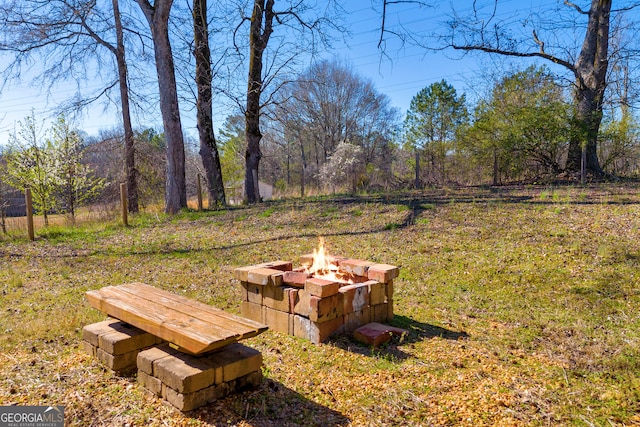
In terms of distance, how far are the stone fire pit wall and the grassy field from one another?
0.17 metres

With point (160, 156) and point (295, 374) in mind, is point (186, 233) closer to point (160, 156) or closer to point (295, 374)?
point (295, 374)

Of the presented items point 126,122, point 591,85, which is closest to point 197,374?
→ point 591,85

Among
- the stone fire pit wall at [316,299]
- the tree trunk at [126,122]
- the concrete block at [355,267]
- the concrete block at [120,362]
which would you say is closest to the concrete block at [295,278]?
the stone fire pit wall at [316,299]

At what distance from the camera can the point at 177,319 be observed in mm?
2859

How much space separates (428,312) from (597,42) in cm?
1203

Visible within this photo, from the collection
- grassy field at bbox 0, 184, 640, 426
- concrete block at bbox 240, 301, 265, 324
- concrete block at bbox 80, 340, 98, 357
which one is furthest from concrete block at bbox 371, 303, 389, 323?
concrete block at bbox 80, 340, 98, 357

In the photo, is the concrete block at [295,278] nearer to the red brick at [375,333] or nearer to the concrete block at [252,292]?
the concrete block at [252,292]

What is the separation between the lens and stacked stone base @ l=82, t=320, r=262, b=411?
265cm

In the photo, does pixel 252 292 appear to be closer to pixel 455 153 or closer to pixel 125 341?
pixel 125 341

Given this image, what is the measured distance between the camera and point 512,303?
4.77m

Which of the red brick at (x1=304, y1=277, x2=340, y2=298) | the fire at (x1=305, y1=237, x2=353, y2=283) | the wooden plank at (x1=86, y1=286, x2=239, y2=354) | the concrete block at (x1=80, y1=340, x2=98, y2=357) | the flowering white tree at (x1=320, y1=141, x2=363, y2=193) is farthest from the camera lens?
the flowering white tree at (x1=320, y1=141, x2=363, y2=193)

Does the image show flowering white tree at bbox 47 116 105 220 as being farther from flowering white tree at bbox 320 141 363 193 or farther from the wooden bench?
flowering white tree at bbox 320 141 363 193

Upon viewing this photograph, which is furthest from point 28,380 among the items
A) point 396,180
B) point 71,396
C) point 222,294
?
point 396,180

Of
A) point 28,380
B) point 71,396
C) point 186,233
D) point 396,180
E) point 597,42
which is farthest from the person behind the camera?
point 396,180
